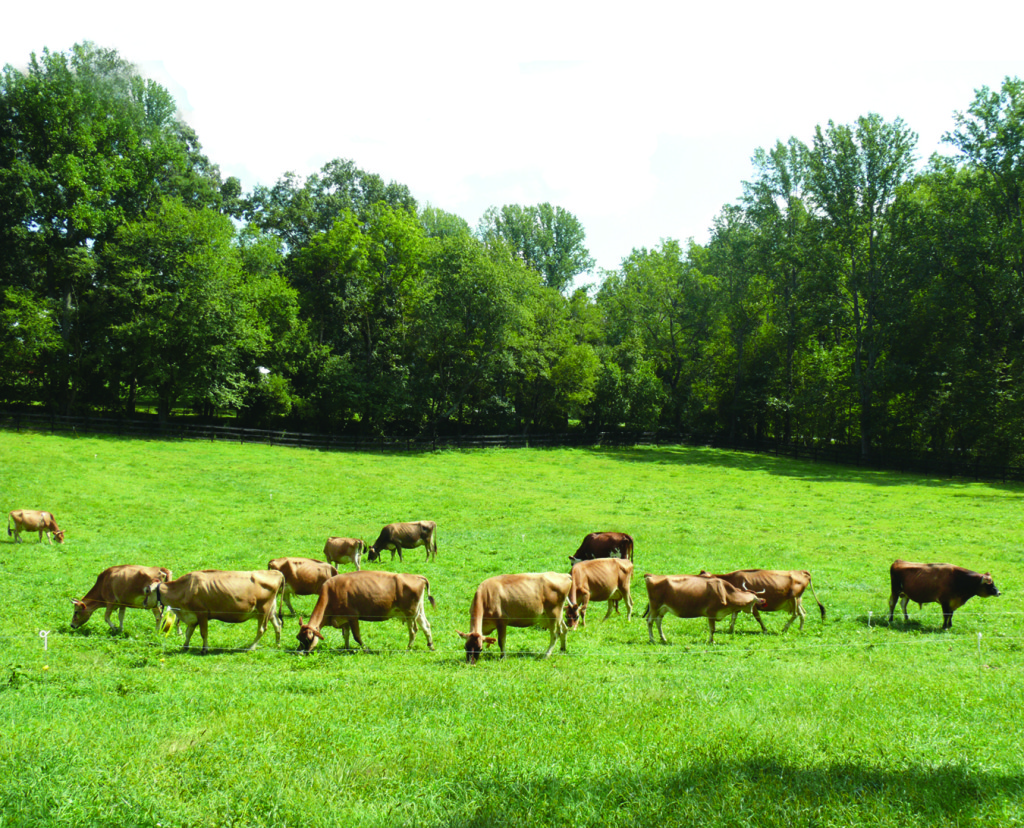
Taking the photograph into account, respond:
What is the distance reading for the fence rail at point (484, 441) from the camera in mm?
40438

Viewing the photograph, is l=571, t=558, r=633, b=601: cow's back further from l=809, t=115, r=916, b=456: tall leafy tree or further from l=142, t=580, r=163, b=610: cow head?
l=809, t=115, r=916, b=456: tall leafy tree

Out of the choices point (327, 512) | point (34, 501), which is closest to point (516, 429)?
point (327, 512)

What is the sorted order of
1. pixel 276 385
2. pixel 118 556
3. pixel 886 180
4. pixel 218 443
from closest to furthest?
pixel 118 556
pixel 218 443
pixel 276 385
pixel 886 180

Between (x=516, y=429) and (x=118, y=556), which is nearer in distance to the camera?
(x=118, y=556)

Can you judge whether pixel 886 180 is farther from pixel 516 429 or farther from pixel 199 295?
pixel 199 295

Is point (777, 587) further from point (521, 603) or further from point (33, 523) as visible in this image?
point (33, 523)

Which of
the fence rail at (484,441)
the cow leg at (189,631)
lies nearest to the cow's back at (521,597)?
the cow leg at (189,631)

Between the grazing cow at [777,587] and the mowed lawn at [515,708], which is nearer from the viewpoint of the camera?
the mowed lawn at [515,708]

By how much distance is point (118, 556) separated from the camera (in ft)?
57.6

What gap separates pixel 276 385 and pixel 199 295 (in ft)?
24.9

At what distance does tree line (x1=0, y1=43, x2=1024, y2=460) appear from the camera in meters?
42.1

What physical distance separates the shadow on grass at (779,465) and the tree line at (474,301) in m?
4.37

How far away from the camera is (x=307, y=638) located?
1097 cm

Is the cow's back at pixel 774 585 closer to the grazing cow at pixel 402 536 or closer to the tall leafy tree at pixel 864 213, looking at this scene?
the grazing cow at pixel 402 536
